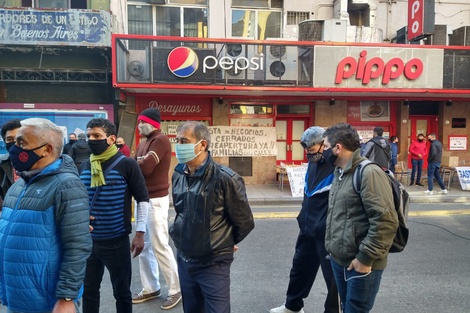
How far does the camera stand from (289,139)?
12.9 m

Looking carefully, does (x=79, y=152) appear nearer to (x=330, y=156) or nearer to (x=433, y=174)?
(x=330, y=156)

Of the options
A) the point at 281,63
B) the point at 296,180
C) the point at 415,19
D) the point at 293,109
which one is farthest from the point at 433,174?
the point at 281,63

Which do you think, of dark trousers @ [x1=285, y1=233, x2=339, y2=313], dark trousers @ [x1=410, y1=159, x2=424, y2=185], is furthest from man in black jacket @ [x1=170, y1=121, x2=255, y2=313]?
dark trousers @ [x1=410, y1=159, x2=424, y2=185]

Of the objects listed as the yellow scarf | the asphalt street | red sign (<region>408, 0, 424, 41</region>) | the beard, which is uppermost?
A: red sign (<region>408, 0, 424, 41</region>)

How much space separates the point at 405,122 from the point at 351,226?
11.9 m

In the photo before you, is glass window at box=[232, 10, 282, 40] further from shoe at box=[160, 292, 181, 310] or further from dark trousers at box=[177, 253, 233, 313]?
dark trousers at box=[177, 253, 233, 313]

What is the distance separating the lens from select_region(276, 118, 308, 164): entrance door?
12.9m

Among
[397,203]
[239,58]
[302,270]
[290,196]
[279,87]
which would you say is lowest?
[290,196]

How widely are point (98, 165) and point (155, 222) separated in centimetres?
117

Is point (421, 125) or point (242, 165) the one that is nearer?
point (242, 165)

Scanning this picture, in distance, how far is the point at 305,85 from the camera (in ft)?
35.7

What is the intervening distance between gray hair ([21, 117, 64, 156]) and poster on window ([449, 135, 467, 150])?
14.3m

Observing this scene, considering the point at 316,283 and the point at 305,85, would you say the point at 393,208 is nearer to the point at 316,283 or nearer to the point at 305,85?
the point at 316,283

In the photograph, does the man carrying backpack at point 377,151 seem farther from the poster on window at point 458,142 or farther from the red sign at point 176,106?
the poster on window at point 458,142
